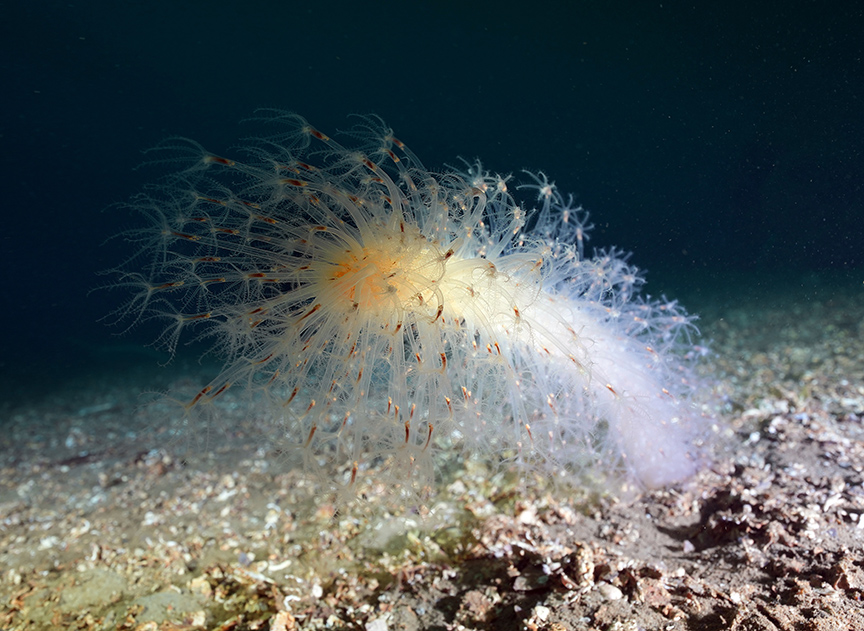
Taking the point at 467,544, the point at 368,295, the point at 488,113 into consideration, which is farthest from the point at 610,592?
the point at 488,113

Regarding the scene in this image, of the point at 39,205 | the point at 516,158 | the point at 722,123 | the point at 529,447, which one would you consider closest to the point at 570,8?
the point at 516,158

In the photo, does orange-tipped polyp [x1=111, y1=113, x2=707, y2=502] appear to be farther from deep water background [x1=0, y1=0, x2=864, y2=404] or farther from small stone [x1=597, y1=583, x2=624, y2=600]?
small stone [x1=597, y1=583, x2=624, y2=600]

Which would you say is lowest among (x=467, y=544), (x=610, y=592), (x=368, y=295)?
(x=467, y=544)

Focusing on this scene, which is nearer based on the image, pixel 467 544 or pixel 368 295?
pixel 368 295

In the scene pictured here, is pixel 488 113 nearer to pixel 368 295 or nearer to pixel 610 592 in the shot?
pixel 368 295

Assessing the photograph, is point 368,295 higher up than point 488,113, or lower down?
lower down

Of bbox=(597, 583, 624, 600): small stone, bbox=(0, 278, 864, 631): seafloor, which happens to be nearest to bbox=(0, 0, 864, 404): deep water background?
bbox=(0, 278, 864, 631): seafloor

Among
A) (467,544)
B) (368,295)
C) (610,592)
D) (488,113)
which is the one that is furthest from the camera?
(488,113)
